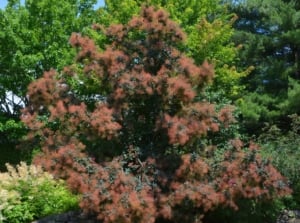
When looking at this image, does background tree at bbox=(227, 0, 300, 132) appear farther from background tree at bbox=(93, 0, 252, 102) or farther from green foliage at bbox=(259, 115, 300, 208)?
green foliage at bbox=(259, 115, 300, 208)

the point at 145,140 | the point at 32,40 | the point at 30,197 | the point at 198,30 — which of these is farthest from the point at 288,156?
the point at 32,40

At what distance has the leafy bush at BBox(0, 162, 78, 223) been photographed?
9617 millimetres

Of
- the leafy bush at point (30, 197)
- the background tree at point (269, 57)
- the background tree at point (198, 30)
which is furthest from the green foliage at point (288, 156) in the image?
the background tree at point (269, 57)

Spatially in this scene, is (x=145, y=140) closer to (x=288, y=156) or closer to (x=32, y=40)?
(x=288, y=156)

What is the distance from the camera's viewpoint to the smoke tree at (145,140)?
802 centimetres

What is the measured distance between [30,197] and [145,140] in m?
2.60

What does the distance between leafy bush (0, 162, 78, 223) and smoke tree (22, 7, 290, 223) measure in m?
1.19

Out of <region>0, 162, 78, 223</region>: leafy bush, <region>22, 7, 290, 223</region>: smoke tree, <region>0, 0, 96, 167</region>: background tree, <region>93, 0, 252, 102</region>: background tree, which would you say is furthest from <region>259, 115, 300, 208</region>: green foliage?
<region>0, 0, 96, 167</region>: background tree

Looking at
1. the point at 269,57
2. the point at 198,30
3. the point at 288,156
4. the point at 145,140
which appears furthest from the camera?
the point at 269,57

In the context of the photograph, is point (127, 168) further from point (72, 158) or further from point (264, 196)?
point (264, 196)

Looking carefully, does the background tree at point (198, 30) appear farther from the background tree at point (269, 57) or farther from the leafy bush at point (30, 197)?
the leafy bush at point (30, 197)

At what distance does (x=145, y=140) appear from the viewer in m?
9.19

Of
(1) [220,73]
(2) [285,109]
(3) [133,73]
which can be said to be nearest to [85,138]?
(3) [133,73]

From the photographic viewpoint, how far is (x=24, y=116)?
8922 millimetres
